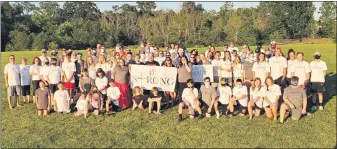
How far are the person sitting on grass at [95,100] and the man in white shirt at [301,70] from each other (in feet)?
20.1

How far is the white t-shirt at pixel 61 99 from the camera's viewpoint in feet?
39.5

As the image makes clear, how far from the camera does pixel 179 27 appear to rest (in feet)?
241

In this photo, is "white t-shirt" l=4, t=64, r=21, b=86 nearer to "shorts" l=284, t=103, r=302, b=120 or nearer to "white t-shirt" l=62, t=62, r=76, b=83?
"white t-shirt" l=62, t=62, r=76, b=83

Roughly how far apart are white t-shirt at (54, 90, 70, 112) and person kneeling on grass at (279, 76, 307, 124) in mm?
6627

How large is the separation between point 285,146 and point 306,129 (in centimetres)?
158

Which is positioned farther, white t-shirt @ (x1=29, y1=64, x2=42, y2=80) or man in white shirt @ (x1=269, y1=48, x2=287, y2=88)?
white t-shirt @ (x1=29, y1=64, x2=42, y2=80)

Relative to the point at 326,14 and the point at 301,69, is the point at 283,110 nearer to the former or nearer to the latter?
the point at 301,69

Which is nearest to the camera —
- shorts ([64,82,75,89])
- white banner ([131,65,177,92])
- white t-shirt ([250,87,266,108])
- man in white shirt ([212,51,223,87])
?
white t-shirt ([250,87,266,108])

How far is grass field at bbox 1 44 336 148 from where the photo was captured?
8992 mm

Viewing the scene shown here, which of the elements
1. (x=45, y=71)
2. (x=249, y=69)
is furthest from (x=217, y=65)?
(x=45, y=71)

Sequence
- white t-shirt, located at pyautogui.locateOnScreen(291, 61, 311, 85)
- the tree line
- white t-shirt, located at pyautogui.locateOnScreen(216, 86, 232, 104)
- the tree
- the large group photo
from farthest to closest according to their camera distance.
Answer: the tree < the tree line < white t-shirt, located at pyautogui.locateOnScreen(291, 61, 311, 85) < white t-shirt, located at pyautogui.locateOnScreen(216, 86, 232, 104) < the large group photo

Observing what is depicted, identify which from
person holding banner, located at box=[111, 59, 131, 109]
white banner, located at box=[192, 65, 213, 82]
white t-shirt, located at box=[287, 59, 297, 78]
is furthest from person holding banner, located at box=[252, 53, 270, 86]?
person holding banner, located at box=[111, 59, 131, 109]

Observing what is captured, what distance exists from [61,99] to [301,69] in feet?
25.0

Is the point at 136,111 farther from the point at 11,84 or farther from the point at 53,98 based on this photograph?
the point at 11,84
